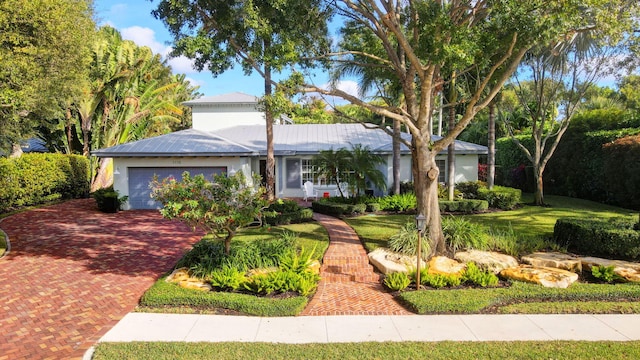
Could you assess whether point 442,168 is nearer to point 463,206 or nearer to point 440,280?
point 463,206

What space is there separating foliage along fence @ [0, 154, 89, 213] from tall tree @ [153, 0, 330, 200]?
11.5 m

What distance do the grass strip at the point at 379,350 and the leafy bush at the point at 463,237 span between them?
14.9 feet

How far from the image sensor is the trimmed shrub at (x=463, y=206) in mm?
16188

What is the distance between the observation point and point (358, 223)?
14.1 metres

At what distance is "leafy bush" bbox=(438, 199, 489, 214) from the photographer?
53.1 ft

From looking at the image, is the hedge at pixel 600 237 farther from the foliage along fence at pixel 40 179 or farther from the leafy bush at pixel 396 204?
the foliage along fence at pixel 40 179

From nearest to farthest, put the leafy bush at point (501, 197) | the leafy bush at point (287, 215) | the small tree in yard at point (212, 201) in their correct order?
1. the small tree in yard at point (212, 201)
2. the leafy bush at point (287, 215)
3. the leafy bush at point (501, 197)

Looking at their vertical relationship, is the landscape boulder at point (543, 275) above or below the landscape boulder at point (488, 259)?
below

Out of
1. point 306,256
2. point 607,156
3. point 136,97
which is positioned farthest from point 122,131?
point 607,156

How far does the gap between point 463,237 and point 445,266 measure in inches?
68.0

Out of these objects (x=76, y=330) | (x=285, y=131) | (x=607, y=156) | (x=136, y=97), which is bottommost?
(x=76, y=330)

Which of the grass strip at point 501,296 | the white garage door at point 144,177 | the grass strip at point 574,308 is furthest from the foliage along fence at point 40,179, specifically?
the grass strip at point 574,308

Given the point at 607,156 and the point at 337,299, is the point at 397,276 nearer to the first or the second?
the point at 337,299

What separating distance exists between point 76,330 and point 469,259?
7749 mm
